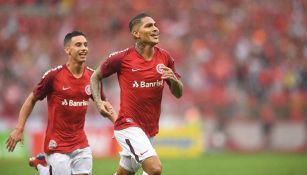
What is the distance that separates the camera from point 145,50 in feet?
31.0

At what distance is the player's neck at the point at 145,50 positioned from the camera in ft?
30.9

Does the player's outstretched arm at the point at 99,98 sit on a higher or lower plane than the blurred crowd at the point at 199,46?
lower

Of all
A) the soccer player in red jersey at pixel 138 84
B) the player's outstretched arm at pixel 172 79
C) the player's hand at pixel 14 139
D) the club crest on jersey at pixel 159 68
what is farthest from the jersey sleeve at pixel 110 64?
the player's hand at pixel 14 139

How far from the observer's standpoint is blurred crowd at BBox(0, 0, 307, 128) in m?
21.7

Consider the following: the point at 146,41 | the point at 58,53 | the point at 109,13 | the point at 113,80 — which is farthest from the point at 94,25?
the point at 146,41

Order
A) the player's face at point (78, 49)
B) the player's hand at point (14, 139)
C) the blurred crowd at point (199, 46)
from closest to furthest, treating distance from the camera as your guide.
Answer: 1. the player's hand at point (14, 139)
2. the player's face at point (78, 49)
3. the blurred crowd at point (199, 46)

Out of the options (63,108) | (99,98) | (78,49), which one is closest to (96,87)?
(99,98)

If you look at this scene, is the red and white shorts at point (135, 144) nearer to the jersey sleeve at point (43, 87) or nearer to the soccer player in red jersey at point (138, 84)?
the soccer player in red jersey at point (138, 84)

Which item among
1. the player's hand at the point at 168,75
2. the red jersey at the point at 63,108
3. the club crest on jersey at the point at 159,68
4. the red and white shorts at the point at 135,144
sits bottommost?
the red and white shorts at the point at 135,144

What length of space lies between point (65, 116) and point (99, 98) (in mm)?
557

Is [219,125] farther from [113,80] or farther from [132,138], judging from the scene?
[132,138]

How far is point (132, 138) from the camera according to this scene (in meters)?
9.12

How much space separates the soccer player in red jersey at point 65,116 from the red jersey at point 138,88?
0.90 ft

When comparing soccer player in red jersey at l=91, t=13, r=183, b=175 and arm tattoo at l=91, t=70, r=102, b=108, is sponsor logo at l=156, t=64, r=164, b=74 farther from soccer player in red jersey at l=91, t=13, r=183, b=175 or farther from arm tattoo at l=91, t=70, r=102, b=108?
arm tattoo at l=91, t=70, r=102, b=108
